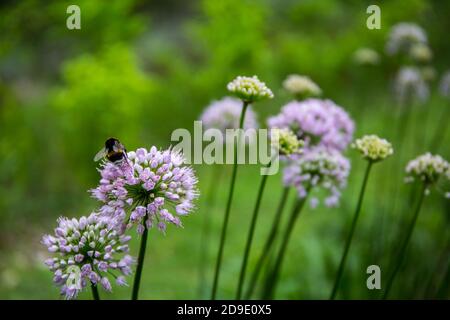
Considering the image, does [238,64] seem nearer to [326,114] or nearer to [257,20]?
[257,20]

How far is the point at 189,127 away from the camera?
781 cm

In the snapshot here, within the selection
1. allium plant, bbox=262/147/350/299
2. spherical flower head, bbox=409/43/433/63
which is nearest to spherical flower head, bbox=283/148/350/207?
allium plant, bbox=262/147/350/299

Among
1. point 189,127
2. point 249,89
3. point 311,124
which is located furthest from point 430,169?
point 189,127

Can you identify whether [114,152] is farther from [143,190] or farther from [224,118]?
[224,118]

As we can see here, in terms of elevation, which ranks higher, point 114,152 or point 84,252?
point 114,152

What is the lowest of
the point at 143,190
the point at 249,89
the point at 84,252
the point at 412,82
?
the point at 84,252

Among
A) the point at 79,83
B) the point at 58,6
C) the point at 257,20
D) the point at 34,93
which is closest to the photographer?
the point at 79,83

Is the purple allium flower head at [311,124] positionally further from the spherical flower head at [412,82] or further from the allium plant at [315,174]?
the spherical flower head at [412,82]

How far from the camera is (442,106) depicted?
8594 mm

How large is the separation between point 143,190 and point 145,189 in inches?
1.3

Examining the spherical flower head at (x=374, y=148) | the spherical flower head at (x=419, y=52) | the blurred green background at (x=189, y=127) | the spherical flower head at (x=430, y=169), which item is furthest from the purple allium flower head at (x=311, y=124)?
the spherical flower head at (x=419, y=52)

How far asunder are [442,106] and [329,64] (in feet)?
7.00

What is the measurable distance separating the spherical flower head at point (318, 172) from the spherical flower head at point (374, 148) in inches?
9.3

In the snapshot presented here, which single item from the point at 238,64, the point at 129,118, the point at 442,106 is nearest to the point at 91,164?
the point at 129,118
